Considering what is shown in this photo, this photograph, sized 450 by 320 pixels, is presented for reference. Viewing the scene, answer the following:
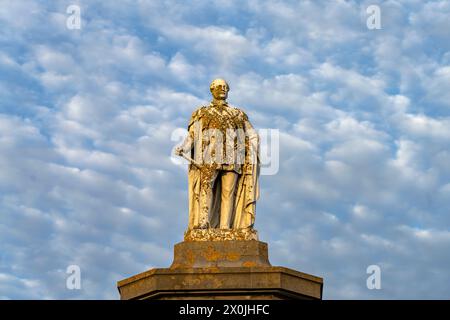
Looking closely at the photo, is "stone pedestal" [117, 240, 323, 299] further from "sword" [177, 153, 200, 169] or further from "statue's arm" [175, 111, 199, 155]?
"statue's arm" [175, 111, 199, 155]

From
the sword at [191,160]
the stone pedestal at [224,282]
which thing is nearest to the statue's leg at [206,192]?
the sword at [191,160]

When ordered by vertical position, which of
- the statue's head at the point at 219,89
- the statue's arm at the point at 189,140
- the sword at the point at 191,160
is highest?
the statue's head at the point at 219,89

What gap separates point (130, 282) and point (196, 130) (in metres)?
4.30

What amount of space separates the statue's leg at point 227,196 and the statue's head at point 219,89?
2055 mm

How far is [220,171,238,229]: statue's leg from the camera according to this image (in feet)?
92.4

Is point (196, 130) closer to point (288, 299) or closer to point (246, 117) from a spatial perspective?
point (246, 117)

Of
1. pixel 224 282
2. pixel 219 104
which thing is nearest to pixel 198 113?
pixel 219 104

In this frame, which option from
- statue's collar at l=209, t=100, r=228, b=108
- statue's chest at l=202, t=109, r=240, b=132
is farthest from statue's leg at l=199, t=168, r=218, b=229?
statue's collar at l=209, t=100, r=228, b=108

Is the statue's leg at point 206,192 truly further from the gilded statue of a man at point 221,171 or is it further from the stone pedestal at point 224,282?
the stone pedestal at point 224,282

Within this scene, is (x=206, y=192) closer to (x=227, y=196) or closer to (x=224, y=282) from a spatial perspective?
(x=227, y=196)

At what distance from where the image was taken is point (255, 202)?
28.4 m

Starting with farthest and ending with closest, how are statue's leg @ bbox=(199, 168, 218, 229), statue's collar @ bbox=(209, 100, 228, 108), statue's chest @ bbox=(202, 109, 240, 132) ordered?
statue's collar @ bbox=(209, 100, 228, 108), statue's chest @ bbox=(202, 109, 240, 132), statue's leg @ bbox=(199, 168, 218, 229)

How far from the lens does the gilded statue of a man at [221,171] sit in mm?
28156

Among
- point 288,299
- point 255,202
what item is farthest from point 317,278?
point 255,202
